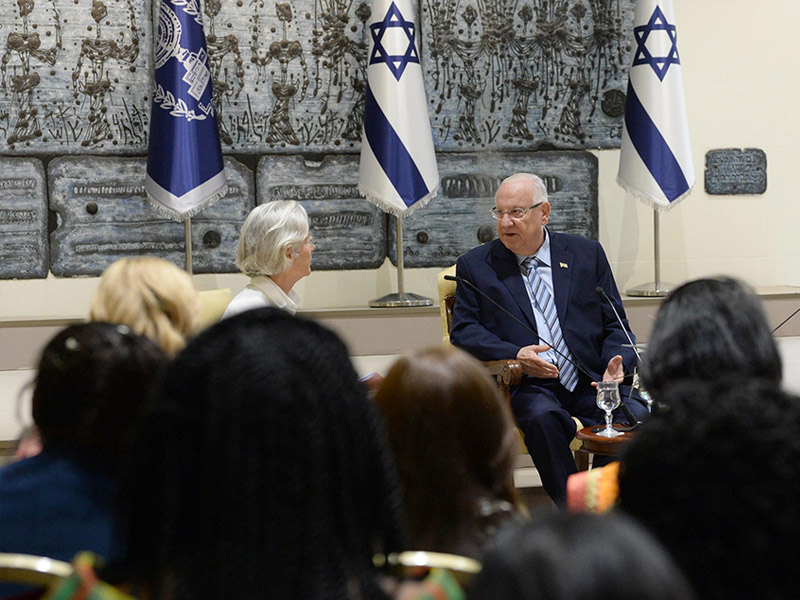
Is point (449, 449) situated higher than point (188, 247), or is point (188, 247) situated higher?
point (188, 247)

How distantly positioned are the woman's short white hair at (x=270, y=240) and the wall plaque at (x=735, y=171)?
12.0 ft

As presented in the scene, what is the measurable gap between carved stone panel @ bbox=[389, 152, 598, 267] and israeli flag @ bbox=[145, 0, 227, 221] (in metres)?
1.30

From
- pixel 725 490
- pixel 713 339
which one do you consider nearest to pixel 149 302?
pixel 713 339

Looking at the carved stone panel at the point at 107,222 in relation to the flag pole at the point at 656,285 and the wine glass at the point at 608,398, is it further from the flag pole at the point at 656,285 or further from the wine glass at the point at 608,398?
the wine glass at the point at 608,398

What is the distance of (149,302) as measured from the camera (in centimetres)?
218

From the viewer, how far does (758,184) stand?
21.4 ft

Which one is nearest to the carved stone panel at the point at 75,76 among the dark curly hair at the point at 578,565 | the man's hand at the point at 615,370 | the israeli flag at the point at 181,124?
the israeli flag at the point at 181,124

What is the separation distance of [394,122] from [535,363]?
2.30 m

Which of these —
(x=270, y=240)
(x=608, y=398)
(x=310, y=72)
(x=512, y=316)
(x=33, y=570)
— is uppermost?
(x=310, y=72)

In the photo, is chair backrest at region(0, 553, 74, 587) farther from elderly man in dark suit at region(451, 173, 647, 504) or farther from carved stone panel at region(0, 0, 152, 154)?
carved stone panel at region(0, 0, 152, 154)

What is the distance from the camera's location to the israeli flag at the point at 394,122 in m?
5.70

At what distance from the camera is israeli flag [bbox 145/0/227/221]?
18.2 ft

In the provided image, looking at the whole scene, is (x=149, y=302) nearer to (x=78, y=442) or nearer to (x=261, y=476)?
(x=78, y=442)

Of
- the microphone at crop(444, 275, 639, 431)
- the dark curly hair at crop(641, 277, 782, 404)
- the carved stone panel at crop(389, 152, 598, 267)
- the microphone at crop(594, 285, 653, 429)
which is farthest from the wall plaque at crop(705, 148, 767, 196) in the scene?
the dark curly hair at crop(641, 277, 782, 404)
